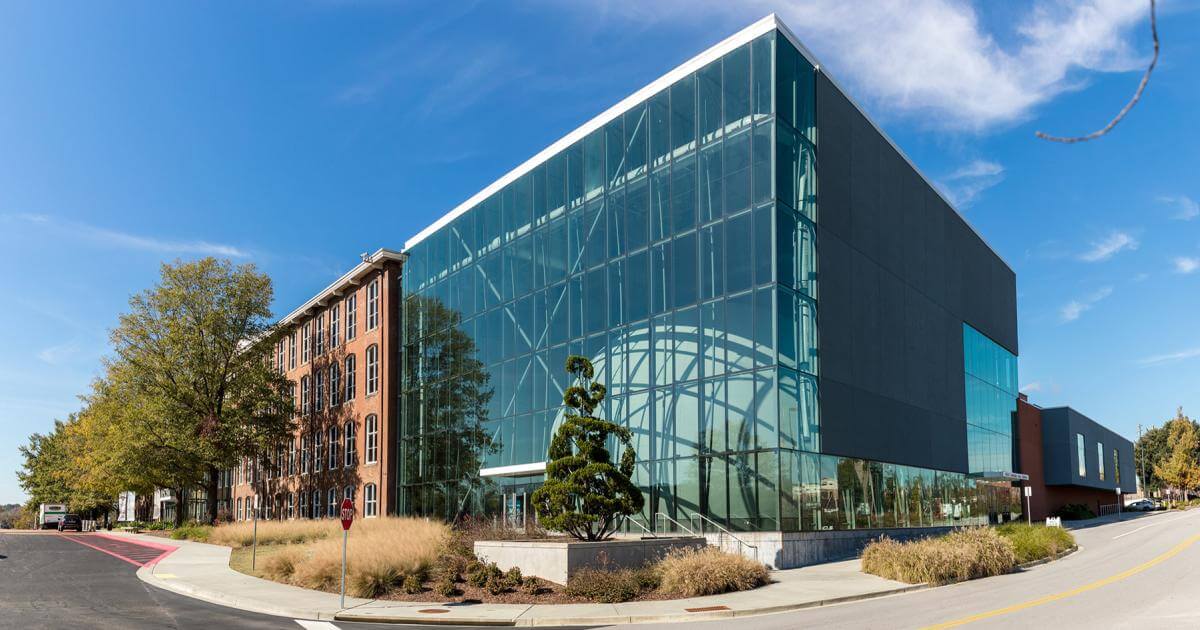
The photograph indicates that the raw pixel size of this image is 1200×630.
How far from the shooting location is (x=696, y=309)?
97.7 ft

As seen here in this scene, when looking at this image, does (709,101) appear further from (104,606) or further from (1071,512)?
(1071,512)

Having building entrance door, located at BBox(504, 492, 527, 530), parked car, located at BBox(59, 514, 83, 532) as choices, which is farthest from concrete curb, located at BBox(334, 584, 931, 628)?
parked car, located at BBox(59, 514, 83, 532)

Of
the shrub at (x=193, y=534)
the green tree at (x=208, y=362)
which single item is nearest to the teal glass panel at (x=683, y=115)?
the shrub at (x=193, y=534)

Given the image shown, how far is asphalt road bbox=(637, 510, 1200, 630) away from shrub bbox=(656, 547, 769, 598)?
10.4 feet

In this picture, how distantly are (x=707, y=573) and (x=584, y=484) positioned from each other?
4.64 meters

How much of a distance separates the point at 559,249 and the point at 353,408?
77.1 feet

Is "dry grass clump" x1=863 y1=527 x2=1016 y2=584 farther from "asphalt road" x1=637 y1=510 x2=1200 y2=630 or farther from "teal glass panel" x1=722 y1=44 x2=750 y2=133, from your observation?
"teal glass panel" x1=722 y1=44 x2=750 y2=133

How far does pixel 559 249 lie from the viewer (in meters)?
36.5

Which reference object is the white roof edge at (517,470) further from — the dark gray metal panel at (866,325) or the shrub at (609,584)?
the dark gray metal panel at (866,325)

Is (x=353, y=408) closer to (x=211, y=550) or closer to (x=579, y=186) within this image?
(x=211, y=550)

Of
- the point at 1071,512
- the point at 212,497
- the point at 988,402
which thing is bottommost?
the point at 1071,512

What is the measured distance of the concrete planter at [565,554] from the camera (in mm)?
21766

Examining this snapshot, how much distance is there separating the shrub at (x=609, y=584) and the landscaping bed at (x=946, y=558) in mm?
6367

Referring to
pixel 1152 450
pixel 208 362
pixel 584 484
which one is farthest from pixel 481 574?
pixel 1152 450
